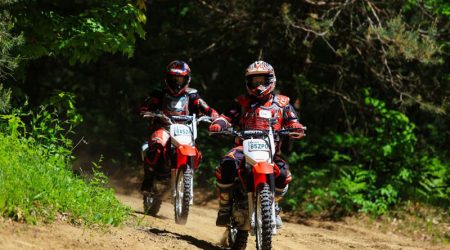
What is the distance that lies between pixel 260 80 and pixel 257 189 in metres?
1.46

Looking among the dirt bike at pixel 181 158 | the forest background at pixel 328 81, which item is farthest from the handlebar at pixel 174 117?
the forest background at pixel 328 81

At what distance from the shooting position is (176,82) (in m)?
10.8

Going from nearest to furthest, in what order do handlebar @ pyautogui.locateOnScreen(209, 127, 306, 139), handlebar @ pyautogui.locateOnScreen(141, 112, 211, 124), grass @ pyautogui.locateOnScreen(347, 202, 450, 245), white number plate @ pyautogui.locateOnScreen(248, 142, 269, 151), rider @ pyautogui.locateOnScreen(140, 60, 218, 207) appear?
white number plate @ pyautogui.locateOnScreen(248, 142, 269, 151), handlebar @ pyautogui.locateOnScreen(209, 127, 306, 139), handlebar @ pyautogui.locateOnScreen(141, 112, 211, 124), rider @ pyautogui.locateOnScreen(140, 60, 218, 207), grass @ pyautogui.locateOnScreen(347, 202, 450, 245)

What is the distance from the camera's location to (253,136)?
8117 millimetres

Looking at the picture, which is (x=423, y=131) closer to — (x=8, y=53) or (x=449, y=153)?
(x=449, y=153)

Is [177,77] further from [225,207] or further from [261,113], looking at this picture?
[225,207]

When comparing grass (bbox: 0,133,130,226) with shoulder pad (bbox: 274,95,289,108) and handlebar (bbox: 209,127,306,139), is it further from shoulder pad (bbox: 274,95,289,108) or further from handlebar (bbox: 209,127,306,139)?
shoulder pad (bbox: 274,95,289,108)

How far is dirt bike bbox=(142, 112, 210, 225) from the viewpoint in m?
9.81

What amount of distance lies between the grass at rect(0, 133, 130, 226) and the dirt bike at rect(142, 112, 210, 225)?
4.08 feet

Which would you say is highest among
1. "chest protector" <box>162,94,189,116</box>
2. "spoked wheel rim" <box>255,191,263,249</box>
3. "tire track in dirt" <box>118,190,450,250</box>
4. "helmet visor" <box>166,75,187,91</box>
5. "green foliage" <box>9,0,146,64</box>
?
"green foliage" <box>9,0,146,64</box>

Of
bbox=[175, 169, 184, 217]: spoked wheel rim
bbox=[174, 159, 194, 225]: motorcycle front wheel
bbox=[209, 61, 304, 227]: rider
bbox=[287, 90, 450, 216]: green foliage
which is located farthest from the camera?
bbox=[287, 90, 450, 216]: green foliage

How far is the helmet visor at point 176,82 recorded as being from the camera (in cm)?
1072

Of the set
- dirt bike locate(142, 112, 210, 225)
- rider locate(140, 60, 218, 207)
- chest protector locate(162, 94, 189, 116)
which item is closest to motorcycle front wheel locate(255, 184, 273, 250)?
dirt bike locate(142, 112, 210, 225)

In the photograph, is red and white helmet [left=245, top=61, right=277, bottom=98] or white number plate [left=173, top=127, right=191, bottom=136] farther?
white number plate [left=173, top=127, right=191, bottom=136]
